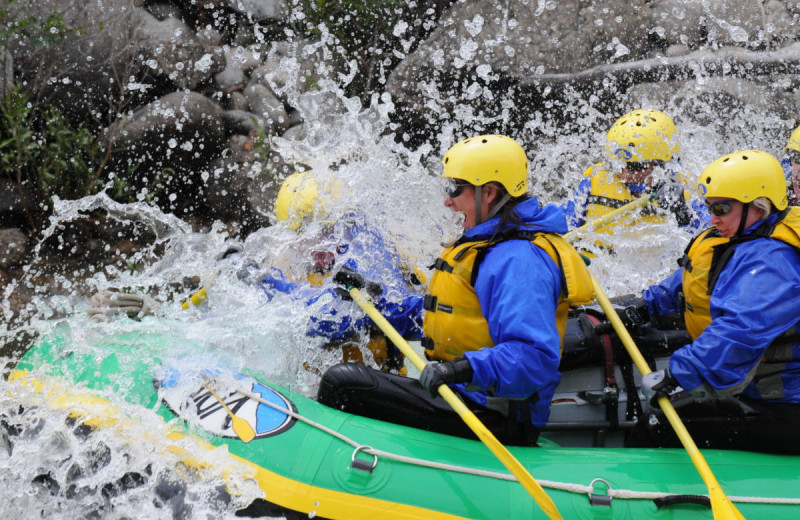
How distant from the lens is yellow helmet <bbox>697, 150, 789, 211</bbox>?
9.79 feet

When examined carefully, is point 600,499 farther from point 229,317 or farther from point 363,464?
point 229,317

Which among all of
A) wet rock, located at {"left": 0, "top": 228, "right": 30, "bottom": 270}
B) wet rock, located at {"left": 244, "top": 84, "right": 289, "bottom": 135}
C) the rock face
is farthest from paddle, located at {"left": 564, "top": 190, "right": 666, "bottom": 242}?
wet rock, located at {"left": 0, "top": 228, "right": 30, "bottom": 270}

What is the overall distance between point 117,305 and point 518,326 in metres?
2.12

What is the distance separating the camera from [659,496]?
2.67 metres

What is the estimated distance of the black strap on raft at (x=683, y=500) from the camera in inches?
104

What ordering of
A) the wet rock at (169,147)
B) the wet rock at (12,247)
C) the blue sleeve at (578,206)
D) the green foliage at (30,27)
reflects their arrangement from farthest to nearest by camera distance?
the wet rock at (169,147) < the green foliage at (30,27) < the wet rock at (12,247) < the blue sleeve at (578,206)

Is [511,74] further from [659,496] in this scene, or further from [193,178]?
[659,496]

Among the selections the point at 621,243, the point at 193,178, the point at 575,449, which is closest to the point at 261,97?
the point at 193,178

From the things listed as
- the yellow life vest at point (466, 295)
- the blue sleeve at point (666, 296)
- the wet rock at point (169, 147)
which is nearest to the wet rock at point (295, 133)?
A: the wet rock at point (169, 147)

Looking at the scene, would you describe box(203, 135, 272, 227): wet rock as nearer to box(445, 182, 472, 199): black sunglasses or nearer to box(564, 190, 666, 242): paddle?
box(564, 190, 666, 242): paddle

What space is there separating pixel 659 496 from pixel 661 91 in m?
5.92

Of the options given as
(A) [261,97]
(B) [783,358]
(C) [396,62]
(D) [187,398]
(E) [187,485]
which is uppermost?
(C) [396,62]

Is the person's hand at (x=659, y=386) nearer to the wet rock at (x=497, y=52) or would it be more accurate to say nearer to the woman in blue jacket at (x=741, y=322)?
the woman in blue jacket at (x=741, y=322)

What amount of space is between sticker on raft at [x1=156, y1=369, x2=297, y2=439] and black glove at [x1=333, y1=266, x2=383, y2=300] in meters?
0.70
